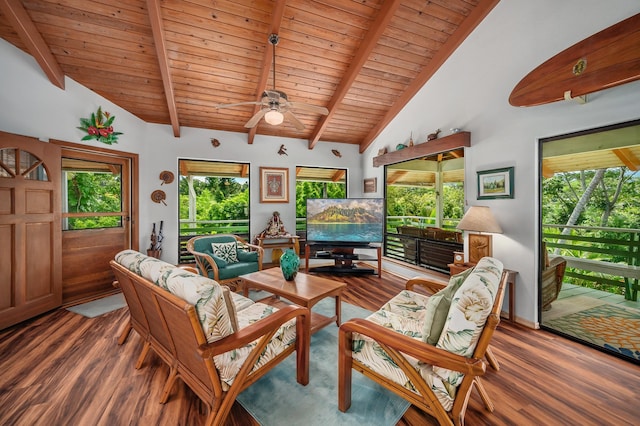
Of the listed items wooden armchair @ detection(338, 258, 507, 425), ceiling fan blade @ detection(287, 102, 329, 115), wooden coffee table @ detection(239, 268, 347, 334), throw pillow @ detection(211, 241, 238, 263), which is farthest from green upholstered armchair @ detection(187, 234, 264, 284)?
wooden armchair @ detection(338, 258, 507, 425)

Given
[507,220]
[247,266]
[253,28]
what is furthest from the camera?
[247,266]

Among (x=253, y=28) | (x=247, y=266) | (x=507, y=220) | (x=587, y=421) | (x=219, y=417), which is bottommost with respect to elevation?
(x=587, y=421)

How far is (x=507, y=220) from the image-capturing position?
3074 millimetres

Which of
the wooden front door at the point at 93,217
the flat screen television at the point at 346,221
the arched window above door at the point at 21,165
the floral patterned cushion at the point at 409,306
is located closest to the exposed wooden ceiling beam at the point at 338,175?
the flat screen television at the point at 346,221

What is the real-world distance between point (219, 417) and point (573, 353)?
9.63ft

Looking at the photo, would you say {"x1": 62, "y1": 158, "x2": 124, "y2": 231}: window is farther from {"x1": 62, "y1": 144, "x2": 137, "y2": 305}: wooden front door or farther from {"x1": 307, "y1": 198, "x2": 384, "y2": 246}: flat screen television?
{"x1": 307, "y1": 198, "x2": 384, "y2": 246}: flat screen television

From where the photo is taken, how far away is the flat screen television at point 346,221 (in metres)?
4.88

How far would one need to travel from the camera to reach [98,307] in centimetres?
331

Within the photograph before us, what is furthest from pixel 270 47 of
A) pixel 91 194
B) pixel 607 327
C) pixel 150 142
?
pixel 607 327

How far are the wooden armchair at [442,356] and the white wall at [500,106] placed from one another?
180 cm

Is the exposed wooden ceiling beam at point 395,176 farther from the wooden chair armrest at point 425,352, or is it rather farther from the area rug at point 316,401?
the wooden chair armrest at point 425,352

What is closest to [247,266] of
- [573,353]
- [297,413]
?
[297,413]

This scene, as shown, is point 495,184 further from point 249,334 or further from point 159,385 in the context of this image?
point 159,385

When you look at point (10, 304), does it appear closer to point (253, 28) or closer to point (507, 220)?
point (253, 28)
